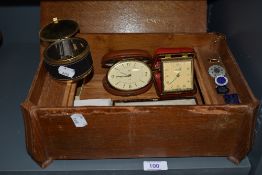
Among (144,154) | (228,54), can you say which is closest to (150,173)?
(144,154)

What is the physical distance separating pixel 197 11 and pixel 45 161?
2.64ft

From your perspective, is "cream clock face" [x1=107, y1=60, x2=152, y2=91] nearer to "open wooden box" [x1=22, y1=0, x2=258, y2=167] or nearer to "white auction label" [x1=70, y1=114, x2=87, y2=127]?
"open wooden box" [x1=22, y1=0, x2=258, y2=167]

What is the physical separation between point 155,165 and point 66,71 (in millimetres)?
403

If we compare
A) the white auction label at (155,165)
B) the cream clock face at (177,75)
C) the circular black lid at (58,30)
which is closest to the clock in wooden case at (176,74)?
the cream clock face at (177,75)

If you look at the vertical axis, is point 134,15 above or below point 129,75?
above

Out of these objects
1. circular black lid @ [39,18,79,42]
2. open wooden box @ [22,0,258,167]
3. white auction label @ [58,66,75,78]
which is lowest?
Answer: open wooden box @ [22,0,258,167]

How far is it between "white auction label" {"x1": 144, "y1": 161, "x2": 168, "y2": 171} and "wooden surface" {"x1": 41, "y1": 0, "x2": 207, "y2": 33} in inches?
21.9

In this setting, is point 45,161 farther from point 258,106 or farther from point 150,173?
point 258,106

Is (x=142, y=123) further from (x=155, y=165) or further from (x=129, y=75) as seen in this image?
(x=129, y=75)

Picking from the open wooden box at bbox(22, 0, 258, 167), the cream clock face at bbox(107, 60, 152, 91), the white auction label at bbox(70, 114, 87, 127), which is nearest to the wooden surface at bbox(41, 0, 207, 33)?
the open wooden box at bbox(22, 0, 258, 167)

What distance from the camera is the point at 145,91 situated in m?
1.09

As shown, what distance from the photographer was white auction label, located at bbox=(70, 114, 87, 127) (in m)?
0.84

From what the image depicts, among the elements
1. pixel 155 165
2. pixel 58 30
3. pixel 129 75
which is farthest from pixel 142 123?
pixel 58 30

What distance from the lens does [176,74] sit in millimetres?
1035
